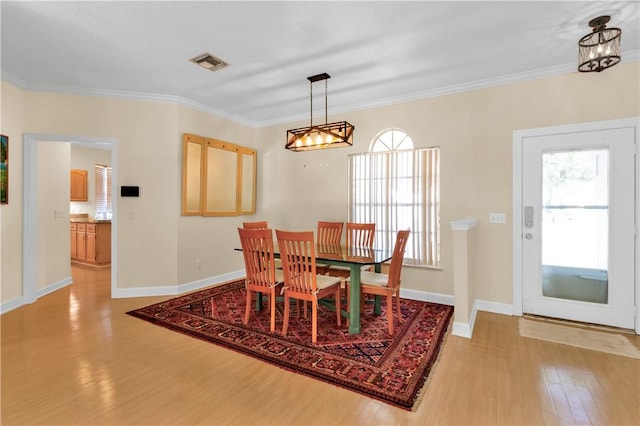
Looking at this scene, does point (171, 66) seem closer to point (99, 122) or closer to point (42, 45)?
point (42, 45)

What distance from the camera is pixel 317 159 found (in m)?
5.02

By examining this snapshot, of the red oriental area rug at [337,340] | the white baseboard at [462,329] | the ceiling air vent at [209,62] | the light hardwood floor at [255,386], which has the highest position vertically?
the ceiling air vent at [209,62]

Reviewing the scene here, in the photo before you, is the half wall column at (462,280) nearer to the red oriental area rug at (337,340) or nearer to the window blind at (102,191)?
the red oriental area rug at (337,340)

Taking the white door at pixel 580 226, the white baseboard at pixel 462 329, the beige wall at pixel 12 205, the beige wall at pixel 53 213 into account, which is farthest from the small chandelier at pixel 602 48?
the beige wall at pixel 53 213

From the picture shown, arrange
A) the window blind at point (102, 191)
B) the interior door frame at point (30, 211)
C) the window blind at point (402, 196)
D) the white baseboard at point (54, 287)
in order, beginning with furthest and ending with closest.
Answer: the window blind at point (102, 191)
the white baseboard at point (54, 287)
the window blind at point (402, 196)
the interior door frame at point (30, 211)

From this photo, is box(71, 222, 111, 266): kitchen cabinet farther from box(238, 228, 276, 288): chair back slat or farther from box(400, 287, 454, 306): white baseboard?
box(400, 287, 454, 306): white baseboard

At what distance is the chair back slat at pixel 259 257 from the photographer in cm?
301

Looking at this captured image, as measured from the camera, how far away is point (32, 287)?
156 inches

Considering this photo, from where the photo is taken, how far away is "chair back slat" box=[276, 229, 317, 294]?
9.18 ft

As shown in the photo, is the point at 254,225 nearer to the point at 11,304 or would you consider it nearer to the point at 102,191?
the point at 11,304

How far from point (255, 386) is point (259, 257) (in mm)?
1224

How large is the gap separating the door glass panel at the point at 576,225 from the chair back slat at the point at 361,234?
191 centimetres

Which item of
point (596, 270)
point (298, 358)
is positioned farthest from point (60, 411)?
point (596, 270)

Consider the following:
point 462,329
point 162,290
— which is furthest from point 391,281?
point 162,290
